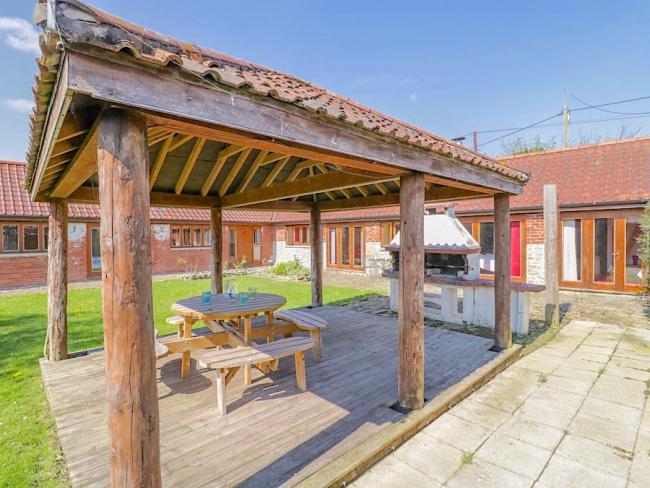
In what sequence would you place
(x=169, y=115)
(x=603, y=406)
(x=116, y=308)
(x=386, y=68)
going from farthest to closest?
1. (x=386, y=68)
2. (x=603, y=406)
3. (x=169, y=115)
4. (x=116, y=308)

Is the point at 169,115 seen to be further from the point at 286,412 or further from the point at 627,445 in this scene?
the point at 627,445

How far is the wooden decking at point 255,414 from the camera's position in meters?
2.72

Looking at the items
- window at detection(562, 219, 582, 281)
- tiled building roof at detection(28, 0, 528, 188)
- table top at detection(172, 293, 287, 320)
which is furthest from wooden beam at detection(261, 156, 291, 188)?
window at detection(562, 219, 582, 281)

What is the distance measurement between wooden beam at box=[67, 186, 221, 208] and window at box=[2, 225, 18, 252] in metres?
10.1

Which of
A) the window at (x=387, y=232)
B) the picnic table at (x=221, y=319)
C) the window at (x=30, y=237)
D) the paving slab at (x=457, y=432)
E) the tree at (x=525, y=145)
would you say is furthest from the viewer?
the tree at (x=525, y=145)

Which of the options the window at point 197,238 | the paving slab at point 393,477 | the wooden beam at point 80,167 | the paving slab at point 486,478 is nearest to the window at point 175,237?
the window at point 197,238

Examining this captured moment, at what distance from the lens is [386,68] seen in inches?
705

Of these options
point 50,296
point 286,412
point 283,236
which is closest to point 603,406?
point 286,412

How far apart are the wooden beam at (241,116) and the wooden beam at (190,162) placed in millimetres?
2243

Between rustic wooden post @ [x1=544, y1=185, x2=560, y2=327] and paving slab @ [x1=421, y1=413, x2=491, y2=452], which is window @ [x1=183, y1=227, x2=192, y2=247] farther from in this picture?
paving slab @ [x1=421, y1=413, x2=491, y2=452]

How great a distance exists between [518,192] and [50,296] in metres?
7.16

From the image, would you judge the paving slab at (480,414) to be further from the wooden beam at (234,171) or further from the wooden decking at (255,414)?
the wooden beam at (234,171)

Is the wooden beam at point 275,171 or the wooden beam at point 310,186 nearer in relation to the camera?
the wooden beam at point 310,186

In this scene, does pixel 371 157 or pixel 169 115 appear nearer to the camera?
pixel 169 115
